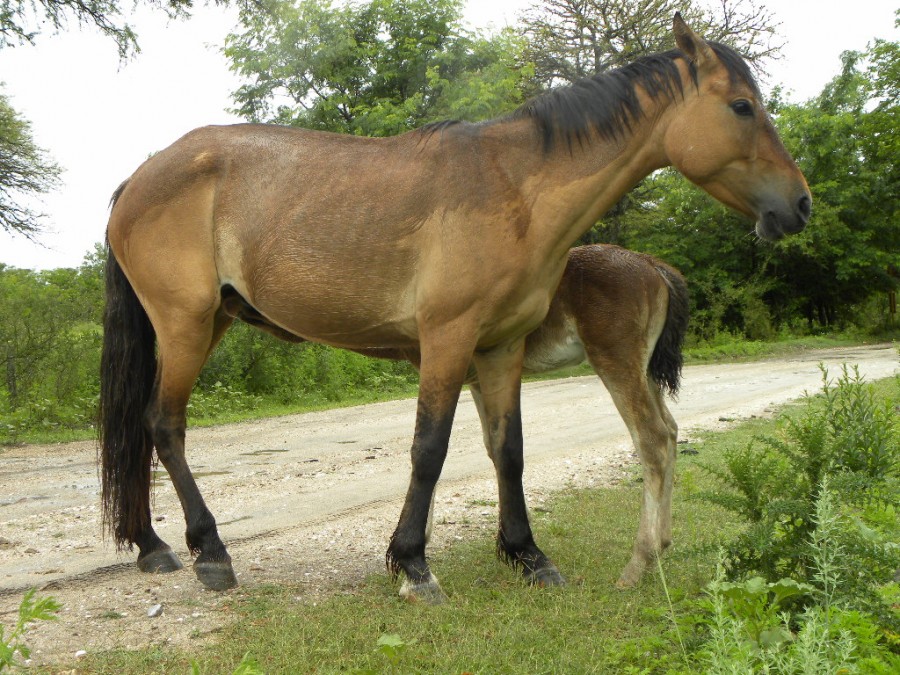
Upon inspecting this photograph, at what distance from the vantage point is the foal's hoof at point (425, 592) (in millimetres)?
4008

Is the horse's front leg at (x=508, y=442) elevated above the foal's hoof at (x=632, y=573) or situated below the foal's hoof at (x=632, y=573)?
above

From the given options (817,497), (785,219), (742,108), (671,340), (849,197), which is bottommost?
(817,497)

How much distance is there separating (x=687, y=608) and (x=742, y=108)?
2498mm

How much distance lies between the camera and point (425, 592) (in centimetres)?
404

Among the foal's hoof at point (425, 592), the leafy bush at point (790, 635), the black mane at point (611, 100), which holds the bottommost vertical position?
the foal's hoof at point (425, 592)

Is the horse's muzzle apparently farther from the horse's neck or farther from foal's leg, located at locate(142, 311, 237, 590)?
foal's leg, located at locate(142, 311, 237, 590)

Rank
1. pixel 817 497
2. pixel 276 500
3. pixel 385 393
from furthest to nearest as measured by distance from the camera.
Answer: pixel 385 393, pixel 276 500, pixel 817 497

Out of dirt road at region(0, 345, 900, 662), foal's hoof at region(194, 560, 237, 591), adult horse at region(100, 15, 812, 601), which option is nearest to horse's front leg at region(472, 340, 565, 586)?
adult horse at region(100, 15, 812, 601)

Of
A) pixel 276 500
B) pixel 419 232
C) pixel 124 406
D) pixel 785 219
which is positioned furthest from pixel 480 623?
pixel 276 500

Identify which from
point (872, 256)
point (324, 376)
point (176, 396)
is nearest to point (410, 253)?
point (176, 396)

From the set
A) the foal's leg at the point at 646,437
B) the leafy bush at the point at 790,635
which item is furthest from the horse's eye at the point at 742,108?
the leafy bush at the point at 790,635

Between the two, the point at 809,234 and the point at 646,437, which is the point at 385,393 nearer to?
the point at 646,437

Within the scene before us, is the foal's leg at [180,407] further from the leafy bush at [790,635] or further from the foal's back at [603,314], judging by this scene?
the leafy bush at [790,635]

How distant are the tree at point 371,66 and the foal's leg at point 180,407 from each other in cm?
1571
